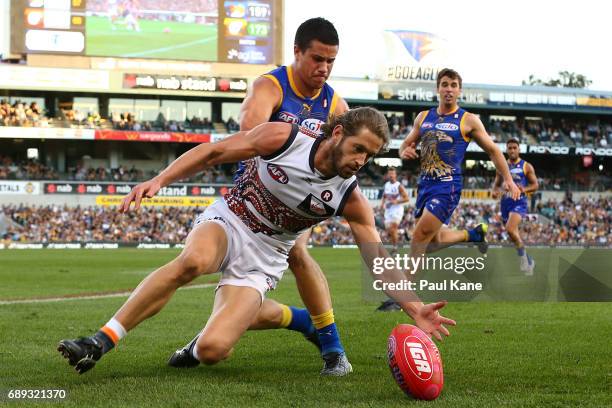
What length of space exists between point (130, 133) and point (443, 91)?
46.2 metres

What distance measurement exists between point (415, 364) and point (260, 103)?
8.88 ft

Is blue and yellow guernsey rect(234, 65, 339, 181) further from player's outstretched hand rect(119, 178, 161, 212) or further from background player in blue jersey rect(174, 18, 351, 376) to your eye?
player's outstretched hand rect(119, 178, 161, 212)

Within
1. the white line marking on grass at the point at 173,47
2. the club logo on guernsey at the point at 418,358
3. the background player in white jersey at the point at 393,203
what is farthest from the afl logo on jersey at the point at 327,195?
the white line marking on grass at the point at 173,47

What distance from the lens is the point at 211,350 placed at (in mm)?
5750

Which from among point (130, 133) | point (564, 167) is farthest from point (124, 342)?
point (564, 167)

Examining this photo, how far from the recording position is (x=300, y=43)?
6.95 meters

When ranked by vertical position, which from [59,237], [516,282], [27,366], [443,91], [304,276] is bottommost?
[59,237]

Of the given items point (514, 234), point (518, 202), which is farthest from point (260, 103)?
point (518, 202)

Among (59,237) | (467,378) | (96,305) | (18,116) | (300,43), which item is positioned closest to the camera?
(467,378)

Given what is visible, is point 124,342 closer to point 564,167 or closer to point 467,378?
point 467,378

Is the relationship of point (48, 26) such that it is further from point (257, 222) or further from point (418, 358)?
point (418, 358)

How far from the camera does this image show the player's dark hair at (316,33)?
677 cm

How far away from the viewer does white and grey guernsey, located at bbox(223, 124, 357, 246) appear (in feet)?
18.8

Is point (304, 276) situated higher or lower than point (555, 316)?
higher
